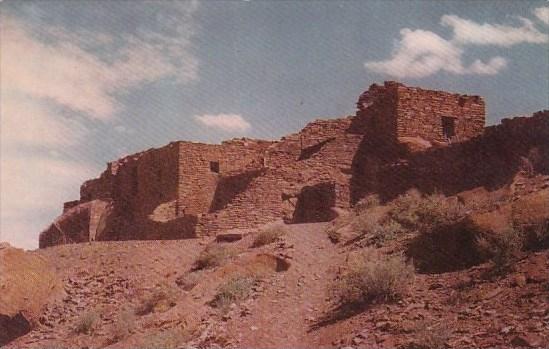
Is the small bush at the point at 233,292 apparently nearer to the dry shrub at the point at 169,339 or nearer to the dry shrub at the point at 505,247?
the dry shrub at the point at 169,339

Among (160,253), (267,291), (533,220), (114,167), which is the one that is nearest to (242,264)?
(267,291)

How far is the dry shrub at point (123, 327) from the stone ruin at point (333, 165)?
617 cm

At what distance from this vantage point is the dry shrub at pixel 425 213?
1189 centimetres

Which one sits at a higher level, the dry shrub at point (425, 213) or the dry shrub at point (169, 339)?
the dry shrub at point (425, 213)

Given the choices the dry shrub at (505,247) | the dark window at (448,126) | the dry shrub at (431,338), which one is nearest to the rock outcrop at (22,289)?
the dry shrub at (431,338)

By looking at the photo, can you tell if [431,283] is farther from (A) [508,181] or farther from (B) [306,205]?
(B) [306,205]

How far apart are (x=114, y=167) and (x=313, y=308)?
1788cm

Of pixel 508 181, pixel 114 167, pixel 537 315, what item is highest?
pixel 114 167

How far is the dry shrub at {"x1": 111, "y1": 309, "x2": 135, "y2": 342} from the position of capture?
1261 centimetres

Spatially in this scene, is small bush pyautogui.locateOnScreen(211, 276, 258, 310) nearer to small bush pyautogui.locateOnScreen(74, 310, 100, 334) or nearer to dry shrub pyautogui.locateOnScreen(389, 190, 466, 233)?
small bush pyautogui.locateOnScreen(74, 310, 100, 334)

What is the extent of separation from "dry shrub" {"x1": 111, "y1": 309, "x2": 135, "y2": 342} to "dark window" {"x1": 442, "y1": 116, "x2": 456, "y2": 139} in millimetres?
12045

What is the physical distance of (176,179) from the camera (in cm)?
2222

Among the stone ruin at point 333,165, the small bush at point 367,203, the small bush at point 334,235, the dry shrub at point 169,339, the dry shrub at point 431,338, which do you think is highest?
the stone ruin at point 333,165

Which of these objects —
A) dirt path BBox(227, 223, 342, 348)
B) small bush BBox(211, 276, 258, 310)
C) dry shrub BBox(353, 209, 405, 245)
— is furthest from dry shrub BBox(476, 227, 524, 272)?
small bush BBox(211, 276, 258, 310)
